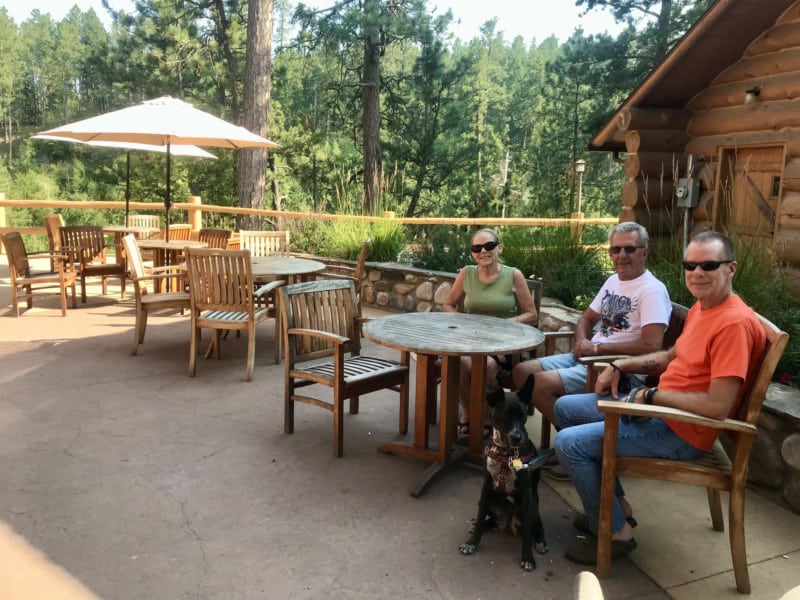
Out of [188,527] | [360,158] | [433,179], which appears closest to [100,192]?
[360,158]

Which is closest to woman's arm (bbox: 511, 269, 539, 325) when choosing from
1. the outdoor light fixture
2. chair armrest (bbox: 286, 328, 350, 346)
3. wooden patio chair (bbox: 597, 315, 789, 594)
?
chair armrest (bbox: 286, 328, 350, 346)

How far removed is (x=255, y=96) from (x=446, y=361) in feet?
28.2

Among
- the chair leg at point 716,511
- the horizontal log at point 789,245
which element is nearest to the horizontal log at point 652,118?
the horizontal log at point 789,245

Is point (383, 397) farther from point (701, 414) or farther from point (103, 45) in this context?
point (103, 45)

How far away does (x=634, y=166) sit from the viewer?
22.9ft

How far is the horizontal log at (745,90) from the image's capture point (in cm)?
582

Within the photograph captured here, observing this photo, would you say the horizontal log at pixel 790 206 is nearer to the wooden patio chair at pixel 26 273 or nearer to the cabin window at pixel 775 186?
the cabin window at pixel 775 186

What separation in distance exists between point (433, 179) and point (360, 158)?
258 inches

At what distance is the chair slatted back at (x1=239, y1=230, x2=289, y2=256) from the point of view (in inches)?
282

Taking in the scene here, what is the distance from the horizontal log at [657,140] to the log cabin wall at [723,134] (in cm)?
1

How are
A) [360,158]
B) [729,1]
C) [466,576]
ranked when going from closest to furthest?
[466,576]
[729,1]
[360,158]

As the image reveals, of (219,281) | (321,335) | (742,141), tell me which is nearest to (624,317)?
(321,335)

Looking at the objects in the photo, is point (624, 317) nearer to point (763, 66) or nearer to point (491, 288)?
point (491, 288)

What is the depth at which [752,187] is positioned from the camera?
6336 mm
